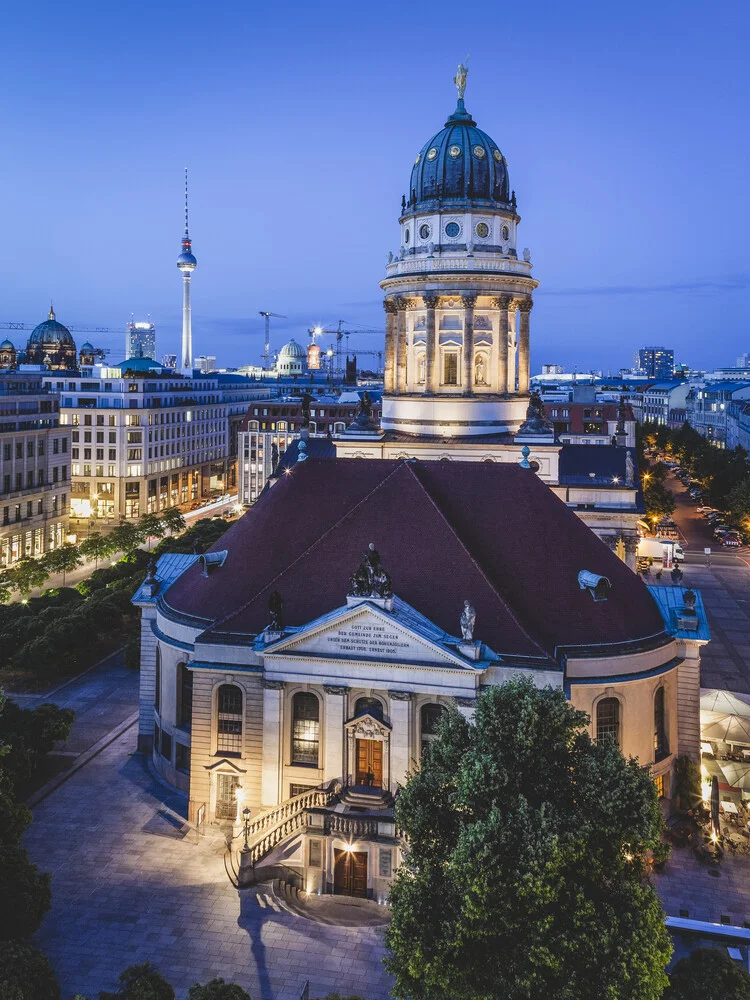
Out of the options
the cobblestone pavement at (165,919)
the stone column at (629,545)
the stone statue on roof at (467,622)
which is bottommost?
the cobblestone pavement at (165,919)

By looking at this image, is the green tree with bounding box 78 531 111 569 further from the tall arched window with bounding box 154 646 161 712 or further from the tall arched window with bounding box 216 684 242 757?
the tall arched window with bounding box 216 684 242 757

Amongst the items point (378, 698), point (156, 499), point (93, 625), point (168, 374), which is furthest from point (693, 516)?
point (378, 698)

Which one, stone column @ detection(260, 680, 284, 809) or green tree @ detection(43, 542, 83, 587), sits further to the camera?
green tree @ detection(43, 542, 83, 587)

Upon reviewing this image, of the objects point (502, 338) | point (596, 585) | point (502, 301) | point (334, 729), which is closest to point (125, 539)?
point (502, 338)

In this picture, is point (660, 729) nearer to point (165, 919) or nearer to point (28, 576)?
point (165, 919)

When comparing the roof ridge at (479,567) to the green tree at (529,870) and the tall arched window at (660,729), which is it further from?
the green tree at (529,870)

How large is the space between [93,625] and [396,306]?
38.3 m

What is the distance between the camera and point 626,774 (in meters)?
26.8

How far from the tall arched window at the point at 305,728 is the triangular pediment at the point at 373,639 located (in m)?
2.58

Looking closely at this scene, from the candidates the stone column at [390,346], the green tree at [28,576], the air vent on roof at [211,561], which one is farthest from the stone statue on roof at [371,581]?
the green tree at [28,576]

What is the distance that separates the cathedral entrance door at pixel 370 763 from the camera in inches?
1602

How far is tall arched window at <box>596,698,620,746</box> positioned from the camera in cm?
4206

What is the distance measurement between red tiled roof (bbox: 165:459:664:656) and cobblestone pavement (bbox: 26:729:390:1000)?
10.6 meters

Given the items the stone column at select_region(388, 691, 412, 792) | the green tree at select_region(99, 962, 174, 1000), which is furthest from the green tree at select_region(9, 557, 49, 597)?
the green tree at select_region(99, 962, 174, 1000)
